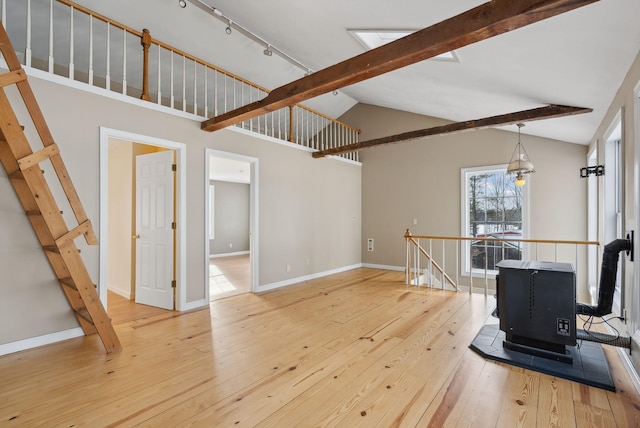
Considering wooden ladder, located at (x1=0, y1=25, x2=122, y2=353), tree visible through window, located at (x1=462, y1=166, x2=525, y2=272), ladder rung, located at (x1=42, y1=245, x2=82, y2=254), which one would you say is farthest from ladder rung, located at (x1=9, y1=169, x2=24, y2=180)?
tree visible through window, located at (x1=462, y1=166, x2=525, y2=272)

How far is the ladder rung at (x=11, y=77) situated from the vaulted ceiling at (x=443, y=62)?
218 centimetres

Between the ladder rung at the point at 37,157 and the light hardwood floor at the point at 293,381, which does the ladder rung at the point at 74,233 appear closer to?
the ladder rung at the point at 37,157

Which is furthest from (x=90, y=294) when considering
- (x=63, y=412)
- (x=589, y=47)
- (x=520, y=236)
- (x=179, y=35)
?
(x=520, y=236)

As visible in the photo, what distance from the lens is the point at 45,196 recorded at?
2500mm

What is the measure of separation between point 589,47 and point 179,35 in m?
4.80

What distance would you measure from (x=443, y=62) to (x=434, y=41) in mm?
1399

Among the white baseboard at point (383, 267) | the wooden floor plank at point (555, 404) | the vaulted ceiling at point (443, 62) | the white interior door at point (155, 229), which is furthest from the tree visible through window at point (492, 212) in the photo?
the white interior door at point (155, 229)

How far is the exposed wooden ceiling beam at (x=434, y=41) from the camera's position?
1733mm

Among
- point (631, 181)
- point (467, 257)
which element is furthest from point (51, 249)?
point (467, 257)

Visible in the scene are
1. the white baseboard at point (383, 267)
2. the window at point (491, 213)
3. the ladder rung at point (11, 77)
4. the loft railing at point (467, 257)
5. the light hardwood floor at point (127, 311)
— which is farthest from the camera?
the white baseboard at point (383, 267)

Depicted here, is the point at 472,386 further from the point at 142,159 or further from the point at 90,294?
the point at 142,159

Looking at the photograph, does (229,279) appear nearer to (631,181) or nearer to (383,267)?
(383,267)

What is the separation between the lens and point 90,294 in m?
2.73

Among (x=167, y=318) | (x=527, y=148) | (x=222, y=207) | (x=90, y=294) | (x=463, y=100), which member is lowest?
(x=167, y=318)
